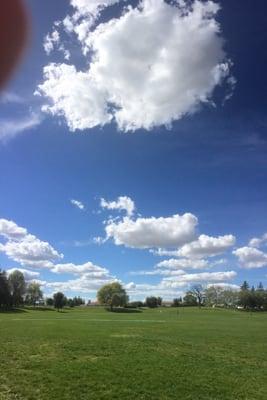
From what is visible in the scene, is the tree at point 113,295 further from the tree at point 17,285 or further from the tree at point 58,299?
the tree at point 17,285

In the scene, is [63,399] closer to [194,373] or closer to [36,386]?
[36,386]

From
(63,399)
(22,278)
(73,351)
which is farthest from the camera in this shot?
(22,278)

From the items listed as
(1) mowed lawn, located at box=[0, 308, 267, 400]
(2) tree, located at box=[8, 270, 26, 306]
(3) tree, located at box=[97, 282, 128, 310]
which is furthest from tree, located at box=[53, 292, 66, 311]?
(1) mowed lawn, located at box=[0, 308, 267, 400]

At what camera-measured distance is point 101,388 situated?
18.8 meters

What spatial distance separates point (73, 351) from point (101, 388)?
8910 millimetres

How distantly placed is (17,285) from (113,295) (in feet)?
106

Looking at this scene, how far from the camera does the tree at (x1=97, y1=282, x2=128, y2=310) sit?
174 metres

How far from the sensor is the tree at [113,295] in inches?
6845

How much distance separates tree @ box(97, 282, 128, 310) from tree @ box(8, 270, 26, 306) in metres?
28.1

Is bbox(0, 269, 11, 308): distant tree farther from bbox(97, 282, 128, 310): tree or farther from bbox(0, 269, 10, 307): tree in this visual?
bbox(97, 282, 128, 310): tree

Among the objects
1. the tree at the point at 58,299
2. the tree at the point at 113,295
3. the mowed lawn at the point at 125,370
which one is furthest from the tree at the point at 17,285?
the mowed lawn at the point at 125,370

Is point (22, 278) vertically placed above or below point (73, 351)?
above

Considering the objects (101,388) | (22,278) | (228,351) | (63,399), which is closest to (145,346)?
(228,351)

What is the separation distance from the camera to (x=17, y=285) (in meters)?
168
